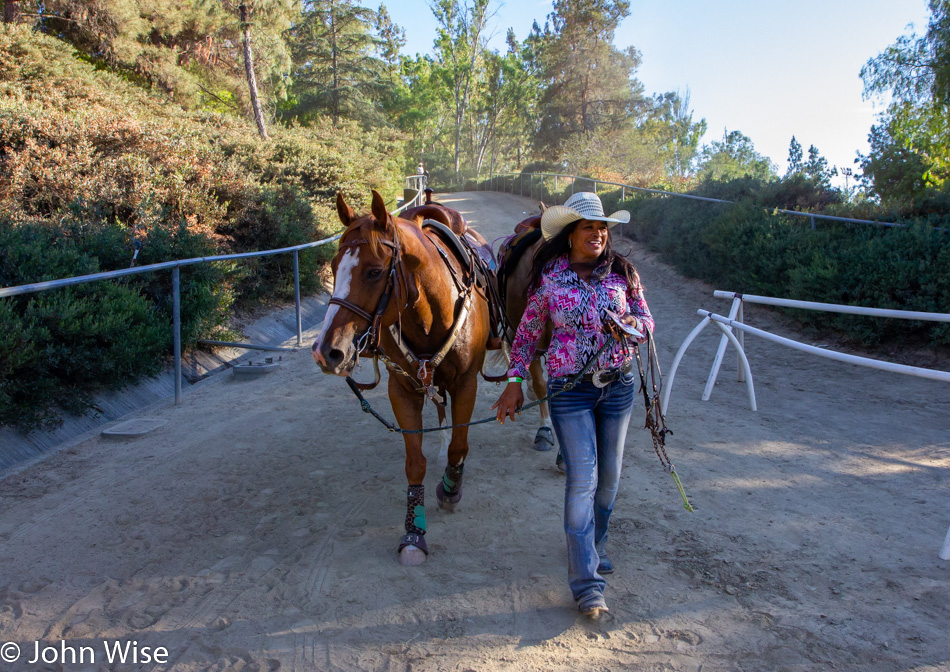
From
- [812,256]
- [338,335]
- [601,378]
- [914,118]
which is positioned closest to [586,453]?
[601,378]

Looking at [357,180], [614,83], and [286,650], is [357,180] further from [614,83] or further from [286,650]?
[614,83]

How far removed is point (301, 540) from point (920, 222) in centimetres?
864

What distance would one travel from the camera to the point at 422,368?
11.3 feet

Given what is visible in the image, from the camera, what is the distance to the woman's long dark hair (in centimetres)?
313

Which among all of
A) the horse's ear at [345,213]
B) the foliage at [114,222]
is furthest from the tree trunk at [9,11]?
the horse's ear at [345,213]

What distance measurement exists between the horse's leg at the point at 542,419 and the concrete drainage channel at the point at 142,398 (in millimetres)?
3329

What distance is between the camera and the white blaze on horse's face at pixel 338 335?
111 inches

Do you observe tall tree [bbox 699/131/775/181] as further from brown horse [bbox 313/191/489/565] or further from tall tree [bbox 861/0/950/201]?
brown horse [bbox 313/191/489/565]

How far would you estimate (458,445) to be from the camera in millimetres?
3895

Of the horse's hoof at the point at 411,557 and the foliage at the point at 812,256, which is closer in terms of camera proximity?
the horse's hoof at the point at 411,557

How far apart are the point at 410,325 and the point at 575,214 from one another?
105 cm

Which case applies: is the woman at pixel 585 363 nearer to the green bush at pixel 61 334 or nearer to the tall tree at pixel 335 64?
the green bush at pixel 61 334

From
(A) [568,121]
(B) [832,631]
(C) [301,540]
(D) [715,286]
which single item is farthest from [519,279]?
(A) [568,121]

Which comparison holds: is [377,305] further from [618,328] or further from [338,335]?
[618,328]
